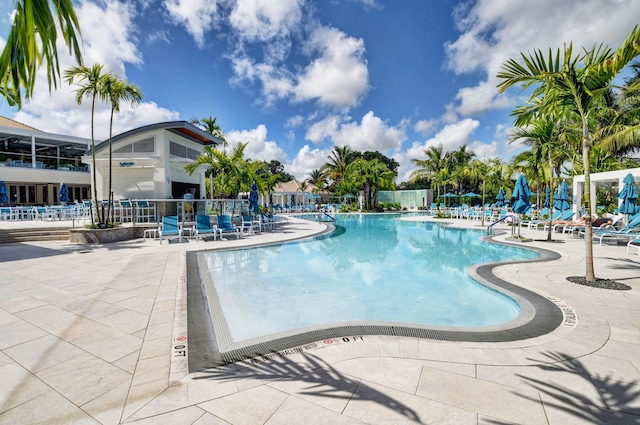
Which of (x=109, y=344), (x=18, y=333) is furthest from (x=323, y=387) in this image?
(x=18, y=333)

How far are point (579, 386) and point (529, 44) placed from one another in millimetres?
5603

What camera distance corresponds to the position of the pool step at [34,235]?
10688 millimetres

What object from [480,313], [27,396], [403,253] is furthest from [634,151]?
[27,396]

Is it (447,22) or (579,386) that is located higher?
(447,22)

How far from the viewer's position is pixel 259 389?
2402 mm

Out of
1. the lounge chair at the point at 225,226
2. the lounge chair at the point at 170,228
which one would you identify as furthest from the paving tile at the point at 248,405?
the lounge chair at the point at 225,226

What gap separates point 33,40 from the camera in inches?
67.4

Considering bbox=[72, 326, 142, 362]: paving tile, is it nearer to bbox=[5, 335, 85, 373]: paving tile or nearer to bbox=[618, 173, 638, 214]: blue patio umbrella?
bbox=[5, 335, 85, 373]: paving tile

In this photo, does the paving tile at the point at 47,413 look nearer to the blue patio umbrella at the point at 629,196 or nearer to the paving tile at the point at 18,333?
the paving tile at the point at 18,333

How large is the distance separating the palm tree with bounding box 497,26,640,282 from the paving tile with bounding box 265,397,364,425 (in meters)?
5.56

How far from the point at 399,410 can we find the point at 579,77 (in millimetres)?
6506

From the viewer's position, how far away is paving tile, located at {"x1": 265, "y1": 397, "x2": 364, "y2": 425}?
2008mm

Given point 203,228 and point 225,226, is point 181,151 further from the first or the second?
point 203,228

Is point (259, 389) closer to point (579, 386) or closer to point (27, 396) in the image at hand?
point (27, 396)
